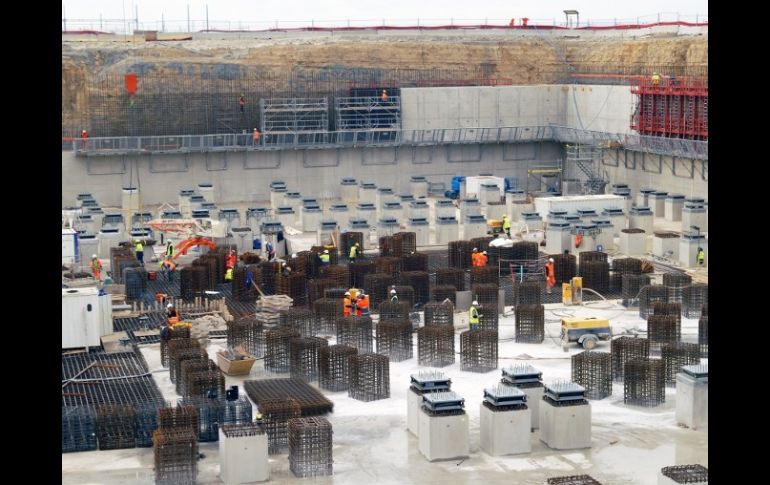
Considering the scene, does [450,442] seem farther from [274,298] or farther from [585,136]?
[585,136]

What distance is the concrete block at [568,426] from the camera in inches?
738

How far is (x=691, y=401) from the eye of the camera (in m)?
19.8

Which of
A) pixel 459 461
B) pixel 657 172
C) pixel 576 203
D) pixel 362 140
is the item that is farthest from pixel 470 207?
pixel 459 461

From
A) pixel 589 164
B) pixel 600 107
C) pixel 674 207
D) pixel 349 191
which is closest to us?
pixel 674 207

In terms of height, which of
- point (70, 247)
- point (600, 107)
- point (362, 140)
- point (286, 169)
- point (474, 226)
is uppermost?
point (600, 107)

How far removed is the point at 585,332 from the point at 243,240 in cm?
1526

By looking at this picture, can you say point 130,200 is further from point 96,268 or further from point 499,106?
point 499,106

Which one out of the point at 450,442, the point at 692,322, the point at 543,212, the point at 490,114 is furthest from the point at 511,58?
the point at 450,442

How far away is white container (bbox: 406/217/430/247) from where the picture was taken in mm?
40531

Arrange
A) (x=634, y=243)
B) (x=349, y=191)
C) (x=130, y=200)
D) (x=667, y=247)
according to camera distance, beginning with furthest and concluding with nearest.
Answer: (x=349, y=191) < (x=130, y=200) < (x=634, y=243) < (x=667, y=247)

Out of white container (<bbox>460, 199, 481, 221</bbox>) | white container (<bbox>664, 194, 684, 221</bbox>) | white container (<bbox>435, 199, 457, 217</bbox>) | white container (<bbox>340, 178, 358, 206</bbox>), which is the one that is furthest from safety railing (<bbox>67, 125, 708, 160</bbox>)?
white container (<bbox>435, 199, 457, 217</bbox>)

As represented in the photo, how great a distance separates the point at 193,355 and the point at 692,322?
40.8 feet

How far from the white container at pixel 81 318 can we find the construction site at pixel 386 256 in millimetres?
52

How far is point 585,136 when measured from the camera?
54.4 m
